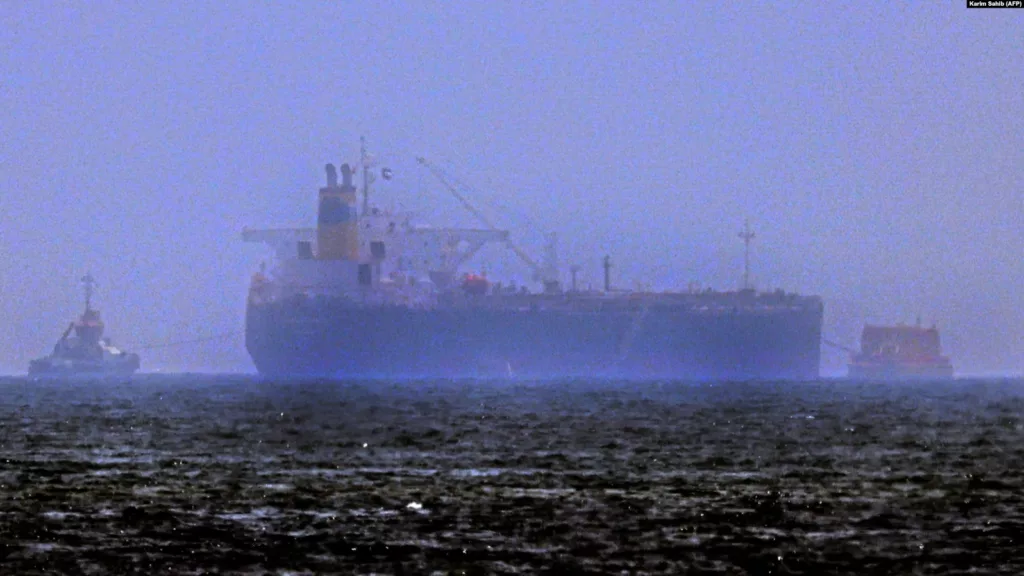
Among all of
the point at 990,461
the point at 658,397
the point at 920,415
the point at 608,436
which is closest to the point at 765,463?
the point at 990,461

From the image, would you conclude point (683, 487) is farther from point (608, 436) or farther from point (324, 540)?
point (608, 436)

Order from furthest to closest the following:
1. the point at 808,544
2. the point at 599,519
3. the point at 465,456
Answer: the point at 465,456, the point at 599,519, the point at 808,544

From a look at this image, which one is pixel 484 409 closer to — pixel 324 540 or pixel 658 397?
pixel 658 397

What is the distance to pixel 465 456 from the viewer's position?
238 feet

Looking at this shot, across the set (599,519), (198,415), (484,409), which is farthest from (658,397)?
(599,519)

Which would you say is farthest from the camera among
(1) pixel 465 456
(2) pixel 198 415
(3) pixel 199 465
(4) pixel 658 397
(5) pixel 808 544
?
(4) pixel 658 397

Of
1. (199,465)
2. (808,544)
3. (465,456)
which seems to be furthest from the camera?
(465,456)

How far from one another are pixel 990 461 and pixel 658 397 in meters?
83.5

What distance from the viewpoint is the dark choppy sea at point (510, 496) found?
1569 inches

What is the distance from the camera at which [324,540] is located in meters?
42.9

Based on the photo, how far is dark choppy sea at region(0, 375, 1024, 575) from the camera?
131 feet

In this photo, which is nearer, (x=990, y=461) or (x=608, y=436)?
(x=990, y=461)

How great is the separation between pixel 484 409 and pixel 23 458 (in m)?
53.9

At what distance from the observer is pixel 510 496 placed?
2130 inches
